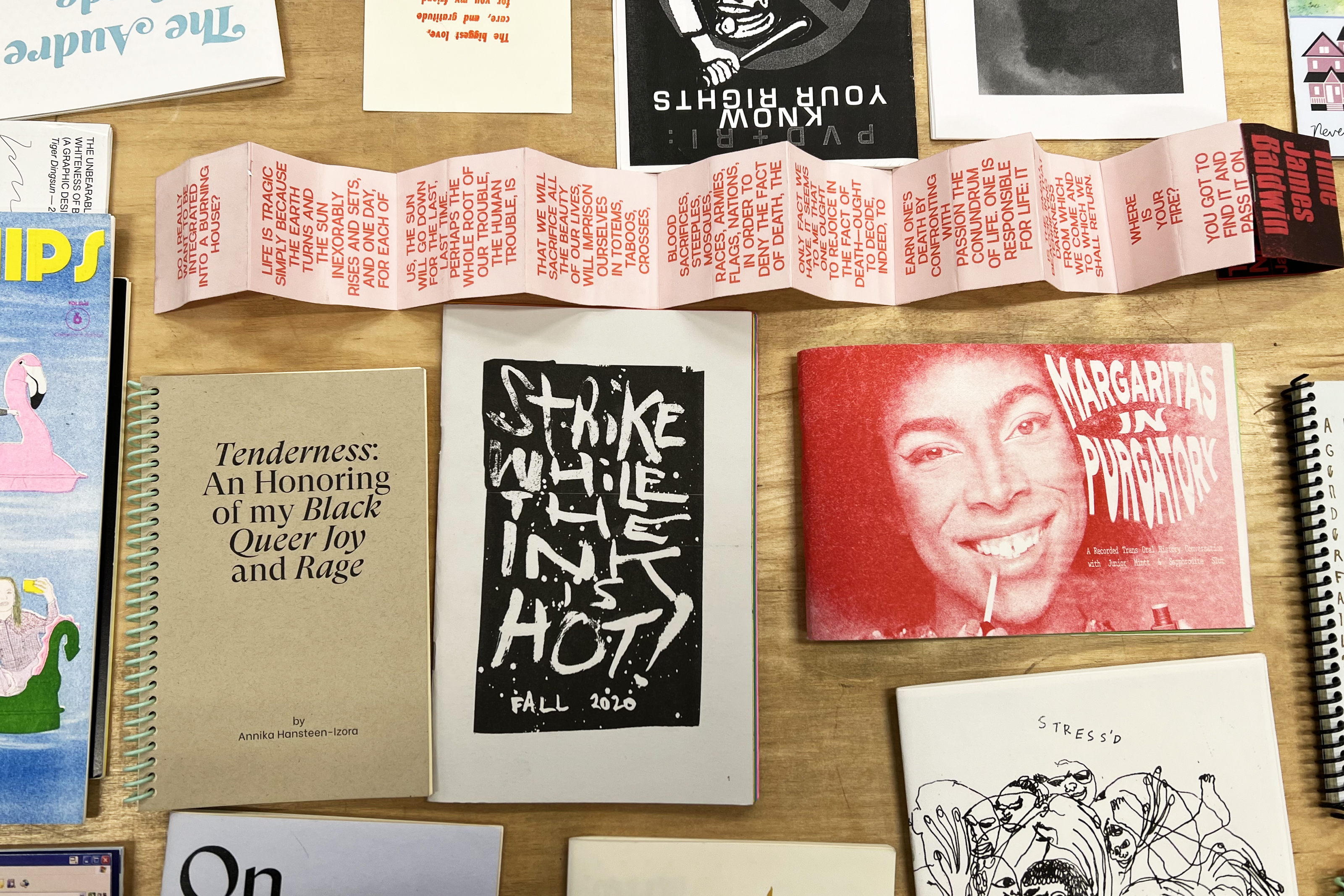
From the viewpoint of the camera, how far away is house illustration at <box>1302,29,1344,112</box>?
28.8 inches

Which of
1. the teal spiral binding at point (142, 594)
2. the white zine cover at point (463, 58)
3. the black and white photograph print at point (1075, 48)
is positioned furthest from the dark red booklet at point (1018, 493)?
the teal spiral binding at point (142, 594)

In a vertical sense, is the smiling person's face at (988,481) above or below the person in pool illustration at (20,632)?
above

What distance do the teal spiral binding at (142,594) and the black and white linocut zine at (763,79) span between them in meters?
0.46

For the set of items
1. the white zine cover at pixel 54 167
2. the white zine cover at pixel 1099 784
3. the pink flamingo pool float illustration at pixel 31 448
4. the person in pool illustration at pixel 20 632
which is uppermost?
the white zine cover at pixel 54 167

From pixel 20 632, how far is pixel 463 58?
59 cm

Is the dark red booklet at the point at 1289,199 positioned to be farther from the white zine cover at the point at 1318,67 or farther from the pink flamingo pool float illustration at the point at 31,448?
the pink flamingo pool float illustration at the point at 31,448

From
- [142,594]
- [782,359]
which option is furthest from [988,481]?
[142,594]

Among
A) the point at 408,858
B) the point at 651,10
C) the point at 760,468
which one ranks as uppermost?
the point at 651,10

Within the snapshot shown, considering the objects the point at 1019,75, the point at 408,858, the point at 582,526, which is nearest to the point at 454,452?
the point at 582,526

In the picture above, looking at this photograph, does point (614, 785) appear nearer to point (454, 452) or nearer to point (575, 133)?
point (454, 452)

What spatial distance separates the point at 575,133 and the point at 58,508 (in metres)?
0.53

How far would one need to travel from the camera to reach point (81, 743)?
25.7 inches

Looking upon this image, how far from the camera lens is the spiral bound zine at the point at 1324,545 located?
690 mm

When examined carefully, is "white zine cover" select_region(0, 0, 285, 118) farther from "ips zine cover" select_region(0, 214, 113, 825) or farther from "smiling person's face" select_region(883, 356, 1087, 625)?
"smiling person's face" select_region(883, 356, 1087, 625)
